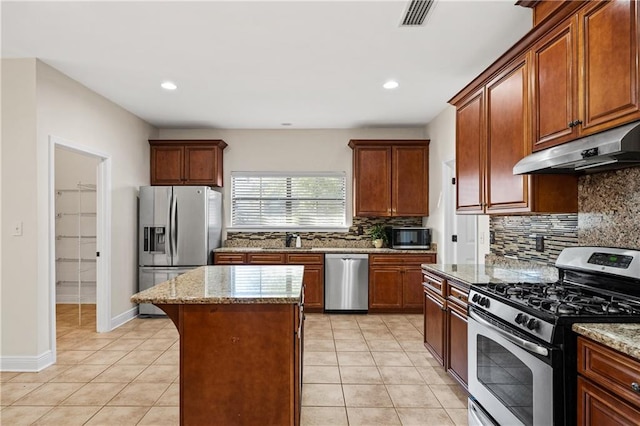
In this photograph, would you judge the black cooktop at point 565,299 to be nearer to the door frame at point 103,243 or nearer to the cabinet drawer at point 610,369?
the cabinet drawer at point 610,369

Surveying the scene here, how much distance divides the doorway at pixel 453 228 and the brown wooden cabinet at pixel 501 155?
150cm

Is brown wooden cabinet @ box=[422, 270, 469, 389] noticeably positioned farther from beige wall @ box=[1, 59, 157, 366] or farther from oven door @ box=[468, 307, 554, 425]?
beige wall @ box=[1, 59, 157, 366]

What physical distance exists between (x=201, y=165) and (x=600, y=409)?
509cm

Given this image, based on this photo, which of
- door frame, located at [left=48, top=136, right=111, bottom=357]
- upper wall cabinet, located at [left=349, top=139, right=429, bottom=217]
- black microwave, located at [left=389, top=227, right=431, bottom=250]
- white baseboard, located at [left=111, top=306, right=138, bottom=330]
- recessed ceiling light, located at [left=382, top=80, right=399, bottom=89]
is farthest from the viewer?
upper wall cabinet, located at [left=349, top=139, right=429, bottom=217]

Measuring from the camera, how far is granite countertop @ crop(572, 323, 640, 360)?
124 centimetres

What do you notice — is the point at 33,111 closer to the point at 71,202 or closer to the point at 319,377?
the point at 71,202

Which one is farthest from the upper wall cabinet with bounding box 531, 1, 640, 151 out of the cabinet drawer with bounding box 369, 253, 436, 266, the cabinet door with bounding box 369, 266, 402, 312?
the cabinet door with bounding box 369, 266, 402, 312

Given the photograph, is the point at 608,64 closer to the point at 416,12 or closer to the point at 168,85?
the point at 416,12

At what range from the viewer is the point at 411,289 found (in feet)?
16.7

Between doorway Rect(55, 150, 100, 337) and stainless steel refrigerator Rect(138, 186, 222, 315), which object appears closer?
stainless steel refrigerator Rect(138, 186, 222, 315)

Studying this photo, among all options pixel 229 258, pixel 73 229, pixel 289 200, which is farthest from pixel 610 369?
pixel 73 229

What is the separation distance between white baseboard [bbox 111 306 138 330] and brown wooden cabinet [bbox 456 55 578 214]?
4.04 m

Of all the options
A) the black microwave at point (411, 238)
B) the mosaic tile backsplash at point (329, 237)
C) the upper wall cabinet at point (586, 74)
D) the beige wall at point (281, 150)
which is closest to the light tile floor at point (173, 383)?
the black microwave at point (411, 238)

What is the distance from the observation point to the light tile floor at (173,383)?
2.50 metres
